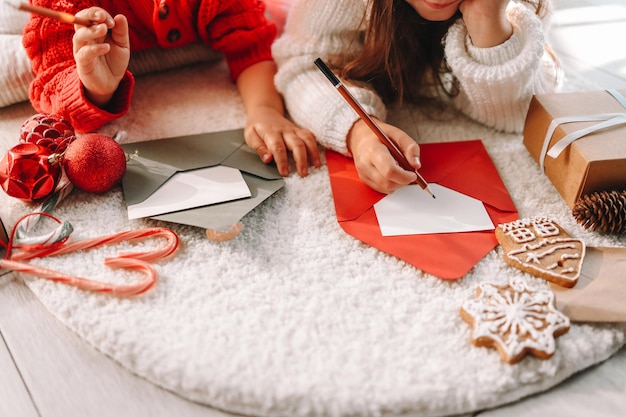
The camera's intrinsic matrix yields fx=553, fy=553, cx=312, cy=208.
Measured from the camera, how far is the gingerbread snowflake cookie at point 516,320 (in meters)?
0.51

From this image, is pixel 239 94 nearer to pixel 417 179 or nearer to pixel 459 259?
pixel 417 179

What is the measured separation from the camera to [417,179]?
2.21ft

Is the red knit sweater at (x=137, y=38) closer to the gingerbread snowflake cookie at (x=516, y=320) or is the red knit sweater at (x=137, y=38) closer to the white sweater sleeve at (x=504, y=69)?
the white sweater sleeve at (x=504, y=69)

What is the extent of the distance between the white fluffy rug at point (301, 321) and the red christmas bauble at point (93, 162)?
28 millimetres

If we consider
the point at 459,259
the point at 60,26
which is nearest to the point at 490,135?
the point at 459,259

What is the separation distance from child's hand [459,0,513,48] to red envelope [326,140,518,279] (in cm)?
14

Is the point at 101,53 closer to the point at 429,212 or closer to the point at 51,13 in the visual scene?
the point at 51,13

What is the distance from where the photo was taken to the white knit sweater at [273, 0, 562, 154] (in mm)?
757

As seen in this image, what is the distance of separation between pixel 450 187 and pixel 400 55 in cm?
24

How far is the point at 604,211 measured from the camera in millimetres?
627

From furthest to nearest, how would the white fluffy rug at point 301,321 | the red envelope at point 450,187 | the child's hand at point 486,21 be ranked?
the child's hand at point 486,21
the red envelope at point 450,187
the white fluffy rug at point 301,321

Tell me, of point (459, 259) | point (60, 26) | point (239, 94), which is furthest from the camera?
point (239, 94)

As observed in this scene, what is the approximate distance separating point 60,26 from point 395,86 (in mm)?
488

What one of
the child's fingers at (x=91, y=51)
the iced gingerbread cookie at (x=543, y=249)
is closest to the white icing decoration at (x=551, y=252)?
the iced gingerbread cookie at (x=543, y=249)
